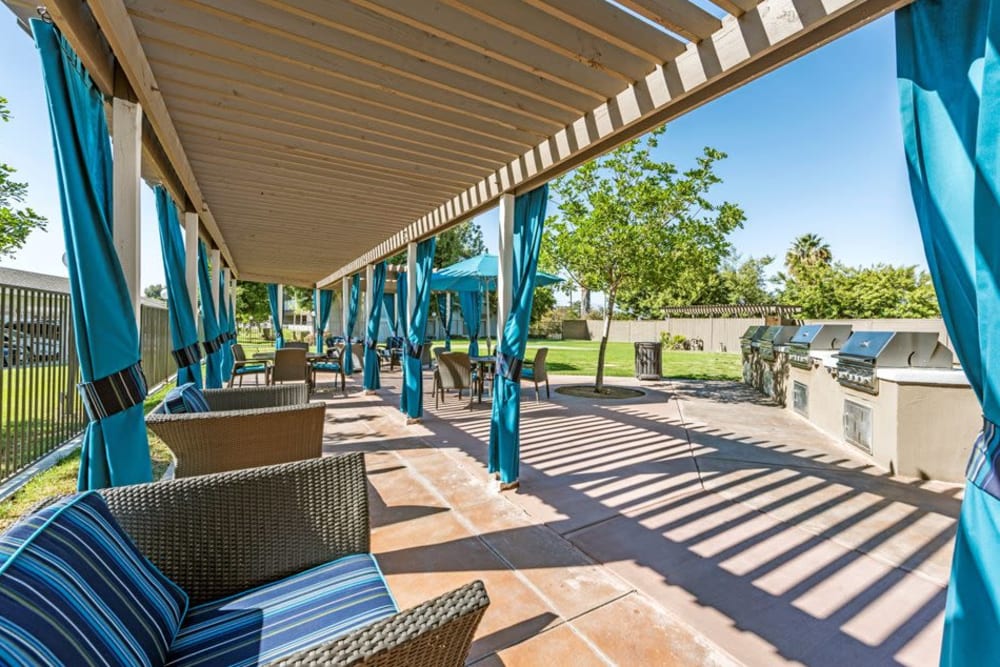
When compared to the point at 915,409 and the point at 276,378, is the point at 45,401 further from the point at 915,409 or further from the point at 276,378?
the point at 915,409

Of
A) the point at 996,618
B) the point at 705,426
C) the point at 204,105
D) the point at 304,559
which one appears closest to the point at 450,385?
the point at 705,426

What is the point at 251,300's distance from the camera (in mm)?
21781

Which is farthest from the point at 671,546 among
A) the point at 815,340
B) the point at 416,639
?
the point at 815,340

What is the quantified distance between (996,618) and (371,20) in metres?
3.03

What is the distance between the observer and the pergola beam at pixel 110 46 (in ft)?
5.83

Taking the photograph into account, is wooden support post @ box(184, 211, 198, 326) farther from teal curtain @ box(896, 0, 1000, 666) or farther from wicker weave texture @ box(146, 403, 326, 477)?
teal curtain @ box(896, 0, 1000, 666)

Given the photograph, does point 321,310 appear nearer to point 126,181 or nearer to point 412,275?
point 412,275

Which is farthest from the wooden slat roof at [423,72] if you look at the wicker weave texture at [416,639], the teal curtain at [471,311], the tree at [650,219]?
the teal curtain at [471,311]

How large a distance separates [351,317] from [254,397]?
7.28 m

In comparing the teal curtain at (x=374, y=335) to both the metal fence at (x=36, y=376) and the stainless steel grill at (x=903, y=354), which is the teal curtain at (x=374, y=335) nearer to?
the metal fence at (x=36, y=376)

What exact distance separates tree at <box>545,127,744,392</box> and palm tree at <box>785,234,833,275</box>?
30.3 metres

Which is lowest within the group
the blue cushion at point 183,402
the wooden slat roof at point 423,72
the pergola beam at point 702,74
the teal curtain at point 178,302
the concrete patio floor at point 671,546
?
the concrete patio floor at point 671,546

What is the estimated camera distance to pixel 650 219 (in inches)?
289

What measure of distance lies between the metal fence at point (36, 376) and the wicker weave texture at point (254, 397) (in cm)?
115
